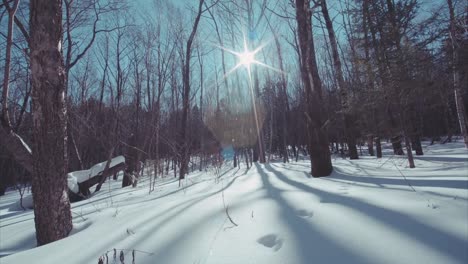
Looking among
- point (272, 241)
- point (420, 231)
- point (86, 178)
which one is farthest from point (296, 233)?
point (86, 178)

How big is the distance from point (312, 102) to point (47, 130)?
13.0ft

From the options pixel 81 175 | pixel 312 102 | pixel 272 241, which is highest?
pixel 312 102

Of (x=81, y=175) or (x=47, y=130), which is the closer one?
(x=47, y=130)

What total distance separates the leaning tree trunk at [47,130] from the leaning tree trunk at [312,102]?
12.4 feet

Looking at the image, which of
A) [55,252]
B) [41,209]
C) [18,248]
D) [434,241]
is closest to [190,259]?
[55,252]

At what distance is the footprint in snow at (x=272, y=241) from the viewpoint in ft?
4.73

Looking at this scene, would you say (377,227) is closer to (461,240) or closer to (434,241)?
(434,241)

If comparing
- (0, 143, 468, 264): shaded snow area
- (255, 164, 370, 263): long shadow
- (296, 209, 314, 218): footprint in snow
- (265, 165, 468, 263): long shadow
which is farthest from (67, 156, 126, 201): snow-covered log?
(265, 165, 468, 263): long shadow

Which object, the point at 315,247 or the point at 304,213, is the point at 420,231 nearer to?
the point at 315,247

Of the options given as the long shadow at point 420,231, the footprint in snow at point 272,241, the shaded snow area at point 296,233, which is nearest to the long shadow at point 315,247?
the shaded snow area at point 296,233

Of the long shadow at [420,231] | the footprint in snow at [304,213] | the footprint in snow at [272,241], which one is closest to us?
A: the long shadow at [420,231]

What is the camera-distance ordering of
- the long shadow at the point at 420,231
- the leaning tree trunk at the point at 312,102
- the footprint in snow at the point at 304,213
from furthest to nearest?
1. the leaning tree trunk at the point at 312,102
2. the footprint in snow at the point at 304,213
3. the long shadow at the point at 420,231

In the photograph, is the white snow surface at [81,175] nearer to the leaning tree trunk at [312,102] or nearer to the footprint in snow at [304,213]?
the leaning tree trunk at [312,102]

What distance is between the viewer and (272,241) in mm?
1516
